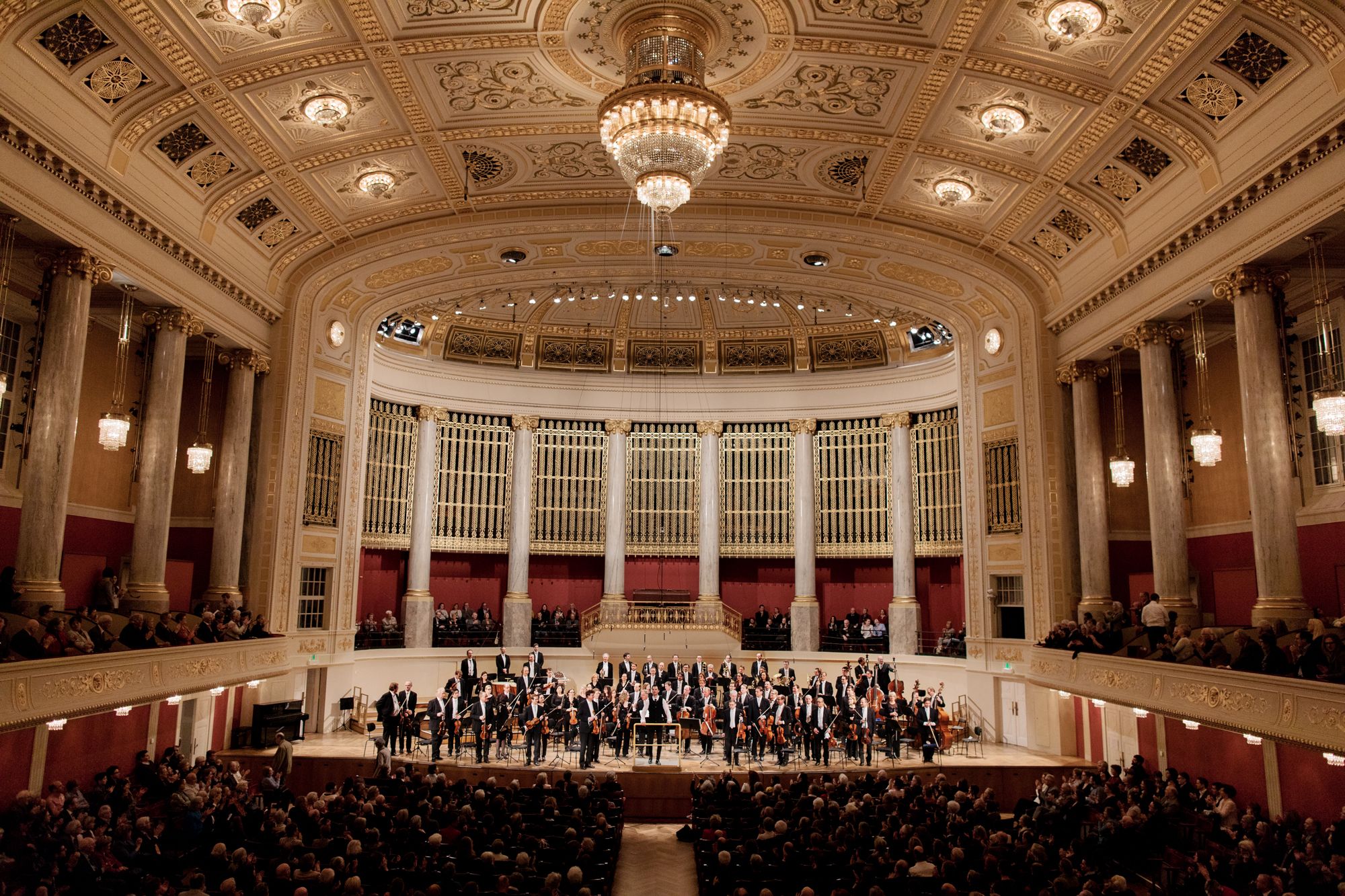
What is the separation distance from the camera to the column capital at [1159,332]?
15164 millimetres

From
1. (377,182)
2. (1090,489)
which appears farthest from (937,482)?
(377,182)

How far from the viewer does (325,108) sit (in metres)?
13.2

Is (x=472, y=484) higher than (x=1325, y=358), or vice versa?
(x=1325, y=358)

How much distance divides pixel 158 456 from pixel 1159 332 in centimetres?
1614

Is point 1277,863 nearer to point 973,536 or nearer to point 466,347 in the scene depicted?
point 973,536

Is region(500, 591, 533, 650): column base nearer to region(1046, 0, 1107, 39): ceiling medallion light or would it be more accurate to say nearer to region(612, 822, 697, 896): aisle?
region(612, 822, 697, 896): aisle

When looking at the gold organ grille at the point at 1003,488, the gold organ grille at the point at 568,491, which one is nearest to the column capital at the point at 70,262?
the gold organ grille at the point at 568,491

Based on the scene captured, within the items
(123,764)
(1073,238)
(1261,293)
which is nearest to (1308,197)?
(1261,293)

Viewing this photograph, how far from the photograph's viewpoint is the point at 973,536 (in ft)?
64.5

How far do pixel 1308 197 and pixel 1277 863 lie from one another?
758 cm

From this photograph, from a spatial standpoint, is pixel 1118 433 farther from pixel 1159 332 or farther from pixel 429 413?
pixel 429 413

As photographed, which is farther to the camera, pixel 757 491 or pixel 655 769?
pixel 757 491

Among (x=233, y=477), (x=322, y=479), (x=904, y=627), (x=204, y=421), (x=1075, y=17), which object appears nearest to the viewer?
(x=1075, y=17)

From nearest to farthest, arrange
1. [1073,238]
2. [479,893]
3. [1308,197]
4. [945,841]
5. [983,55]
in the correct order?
1. [479,893]
2. [945,841]
3. [1308,197]
4. [983,55]
5. [1073,238]
